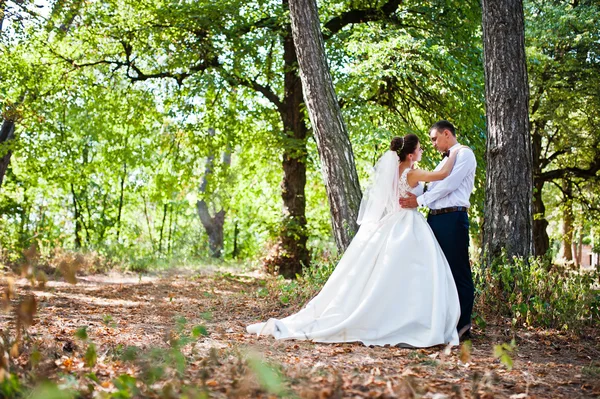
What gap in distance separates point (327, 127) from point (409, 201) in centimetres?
227

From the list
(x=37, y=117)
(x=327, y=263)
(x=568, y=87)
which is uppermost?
(x=568, y=87)

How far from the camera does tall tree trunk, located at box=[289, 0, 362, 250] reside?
7848mm

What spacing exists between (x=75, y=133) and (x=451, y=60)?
49.1 feet

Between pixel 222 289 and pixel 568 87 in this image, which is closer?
pixel 222 289

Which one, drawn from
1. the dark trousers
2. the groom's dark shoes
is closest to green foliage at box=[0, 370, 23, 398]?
the groom's dark shoes

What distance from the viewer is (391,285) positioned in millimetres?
5590

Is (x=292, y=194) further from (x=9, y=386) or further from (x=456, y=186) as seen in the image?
(x=9, y=386)

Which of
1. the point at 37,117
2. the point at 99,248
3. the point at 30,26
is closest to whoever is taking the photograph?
the point at 30,26

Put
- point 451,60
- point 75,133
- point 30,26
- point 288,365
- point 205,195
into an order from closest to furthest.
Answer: point 288,365, point 451,60, point 30,26, point 205,195, point 75,133

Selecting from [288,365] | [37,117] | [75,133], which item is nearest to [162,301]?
[288,365]

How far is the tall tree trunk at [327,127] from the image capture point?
7848 mm

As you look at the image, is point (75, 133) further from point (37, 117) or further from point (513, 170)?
point (513, 170)

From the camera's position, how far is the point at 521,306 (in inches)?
246

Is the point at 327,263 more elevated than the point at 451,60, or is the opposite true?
the point at 451,60
